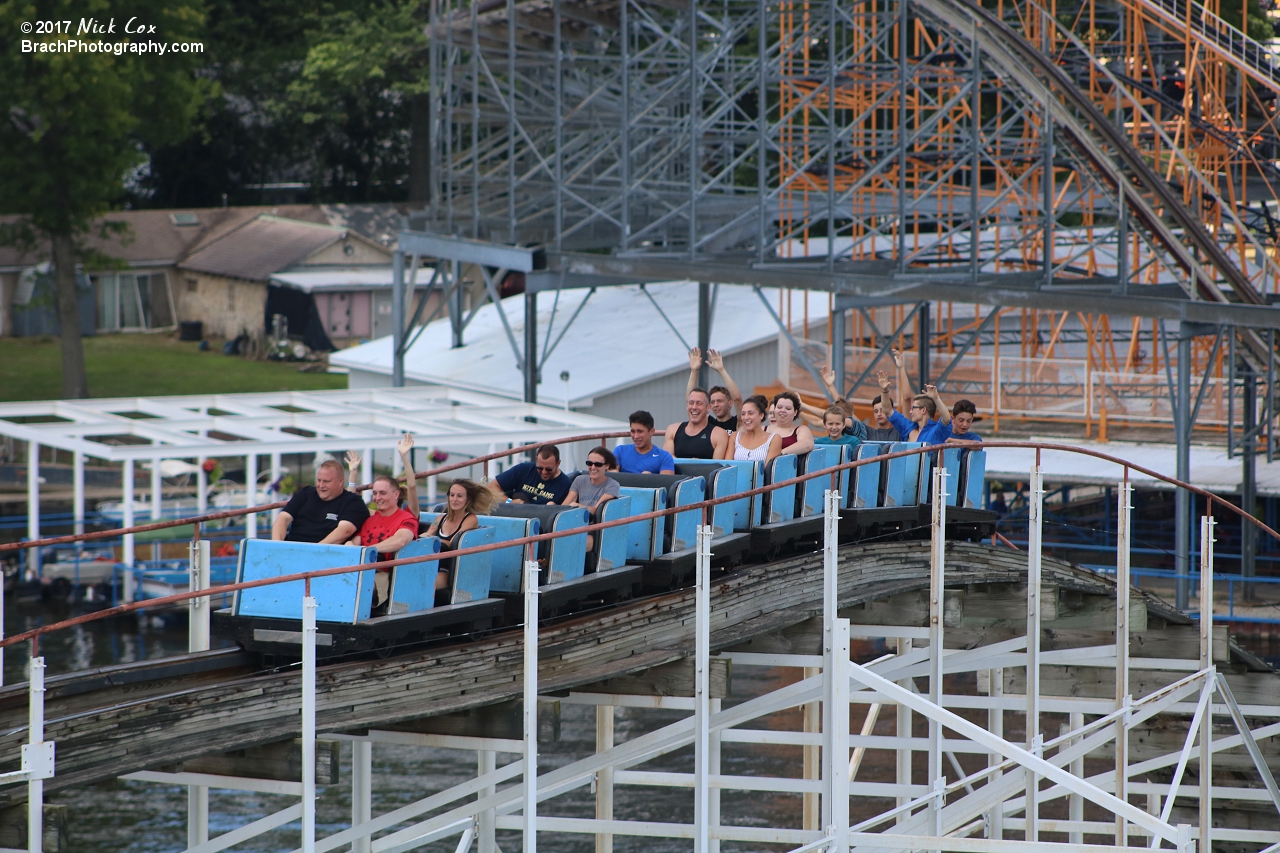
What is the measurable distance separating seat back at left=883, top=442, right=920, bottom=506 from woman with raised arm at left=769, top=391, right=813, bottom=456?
0.97 metres

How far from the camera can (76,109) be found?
150ft

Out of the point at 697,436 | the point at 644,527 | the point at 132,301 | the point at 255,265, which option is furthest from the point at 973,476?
the point at 132,301

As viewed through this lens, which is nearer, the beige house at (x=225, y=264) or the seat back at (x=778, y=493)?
the seat back at (x=778, y=493)

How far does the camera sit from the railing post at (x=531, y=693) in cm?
1069

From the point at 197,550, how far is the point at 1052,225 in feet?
59.1

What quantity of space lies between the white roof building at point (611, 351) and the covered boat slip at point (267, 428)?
93.4 inches

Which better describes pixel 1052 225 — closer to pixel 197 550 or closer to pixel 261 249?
pixel 197 550

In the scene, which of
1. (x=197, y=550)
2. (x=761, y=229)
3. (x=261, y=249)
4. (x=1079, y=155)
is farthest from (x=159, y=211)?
(x=197, y=550)

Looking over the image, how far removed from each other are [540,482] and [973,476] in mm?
4468

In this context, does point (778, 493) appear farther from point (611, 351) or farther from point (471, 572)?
point (611, 351)

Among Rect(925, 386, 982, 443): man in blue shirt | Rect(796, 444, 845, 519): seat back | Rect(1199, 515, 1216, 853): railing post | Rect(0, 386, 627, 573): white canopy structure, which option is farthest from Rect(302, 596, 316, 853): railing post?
Rect(0, 386, 627, 573): white canopy structure

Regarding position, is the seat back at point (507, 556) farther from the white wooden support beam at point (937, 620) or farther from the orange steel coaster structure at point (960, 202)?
the orange steel coaster structure at point (960, 202)

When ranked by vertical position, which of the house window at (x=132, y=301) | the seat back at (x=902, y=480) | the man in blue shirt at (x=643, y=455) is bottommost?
the seat back at (x=902, y=480)

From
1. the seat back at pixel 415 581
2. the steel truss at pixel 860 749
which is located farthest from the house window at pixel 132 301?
the seat back at pixel 415 581
